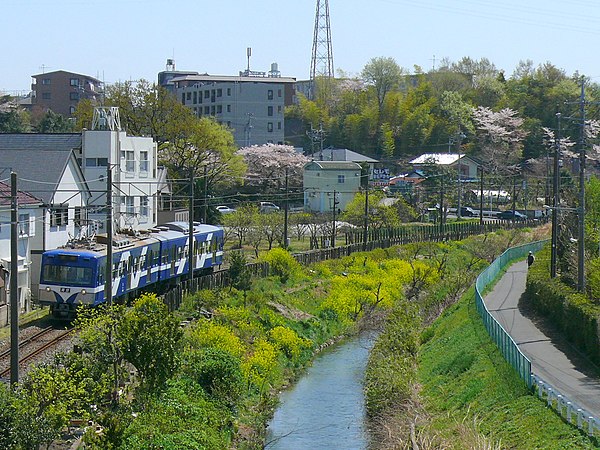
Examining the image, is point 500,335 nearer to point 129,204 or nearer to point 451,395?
point 451,395

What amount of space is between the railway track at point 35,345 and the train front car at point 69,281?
43.8 inches

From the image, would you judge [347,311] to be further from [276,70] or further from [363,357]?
[276,70]

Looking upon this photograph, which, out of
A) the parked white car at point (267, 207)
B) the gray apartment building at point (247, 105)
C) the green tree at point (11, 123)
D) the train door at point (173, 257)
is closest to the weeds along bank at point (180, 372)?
the train door at point (173, 257)

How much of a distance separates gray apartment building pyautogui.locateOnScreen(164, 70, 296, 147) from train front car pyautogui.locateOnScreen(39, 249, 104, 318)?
60.3 meters

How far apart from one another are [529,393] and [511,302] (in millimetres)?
16122

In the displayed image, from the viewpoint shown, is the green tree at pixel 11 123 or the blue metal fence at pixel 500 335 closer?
the blue metal fence at pixel 500 335

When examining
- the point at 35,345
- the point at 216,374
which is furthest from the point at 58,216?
the point at 216,374

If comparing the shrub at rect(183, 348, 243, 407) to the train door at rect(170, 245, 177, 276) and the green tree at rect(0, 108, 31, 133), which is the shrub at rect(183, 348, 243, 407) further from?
the green tree at rect(0, 108, 31, 133)

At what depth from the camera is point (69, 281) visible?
28.7 metres

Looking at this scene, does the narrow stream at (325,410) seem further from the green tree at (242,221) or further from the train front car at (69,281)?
the green tree at (242,221)

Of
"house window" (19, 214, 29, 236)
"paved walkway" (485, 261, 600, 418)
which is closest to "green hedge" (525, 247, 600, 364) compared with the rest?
"paved walkway" (485, 261, 600, 418)

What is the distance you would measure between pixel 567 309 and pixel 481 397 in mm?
7339

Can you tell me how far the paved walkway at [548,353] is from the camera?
822 inches

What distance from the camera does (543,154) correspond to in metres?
88.8
